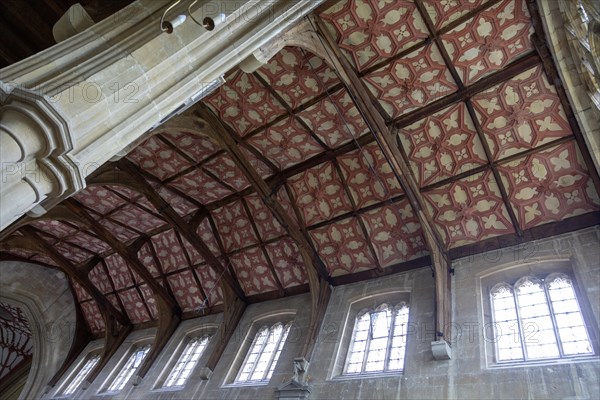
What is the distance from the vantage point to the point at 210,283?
13758 millimetres

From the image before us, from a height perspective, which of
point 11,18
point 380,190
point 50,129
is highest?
point 380,190

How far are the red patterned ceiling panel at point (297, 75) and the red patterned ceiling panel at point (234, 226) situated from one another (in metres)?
4.19

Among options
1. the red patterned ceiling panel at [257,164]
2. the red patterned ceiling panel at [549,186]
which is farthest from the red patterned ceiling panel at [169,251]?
the red patterned ceiling panel at [549,186]

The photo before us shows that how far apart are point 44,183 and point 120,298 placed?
1519 cm

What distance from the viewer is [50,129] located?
9.02 feet

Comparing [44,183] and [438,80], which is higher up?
[438,80]

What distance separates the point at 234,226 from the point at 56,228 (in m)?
7.23

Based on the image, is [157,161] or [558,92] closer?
[558,92]

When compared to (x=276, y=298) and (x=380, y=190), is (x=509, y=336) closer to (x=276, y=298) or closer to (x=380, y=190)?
(x=380, y=190)

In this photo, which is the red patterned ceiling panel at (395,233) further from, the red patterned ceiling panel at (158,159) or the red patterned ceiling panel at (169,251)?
the red patterned ceiling panel at (169,251)

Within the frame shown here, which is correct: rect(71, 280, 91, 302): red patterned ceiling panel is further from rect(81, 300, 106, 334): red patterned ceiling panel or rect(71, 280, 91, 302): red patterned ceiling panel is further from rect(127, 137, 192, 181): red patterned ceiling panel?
rect(127, 137, 192, 181): red patterned ceiling panel

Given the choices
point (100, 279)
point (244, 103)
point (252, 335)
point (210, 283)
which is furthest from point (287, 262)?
point (100, 279)

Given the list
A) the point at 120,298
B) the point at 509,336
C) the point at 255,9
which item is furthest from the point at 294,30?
the point at 120,298

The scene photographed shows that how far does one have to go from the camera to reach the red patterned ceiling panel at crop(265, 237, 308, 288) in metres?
11.9
